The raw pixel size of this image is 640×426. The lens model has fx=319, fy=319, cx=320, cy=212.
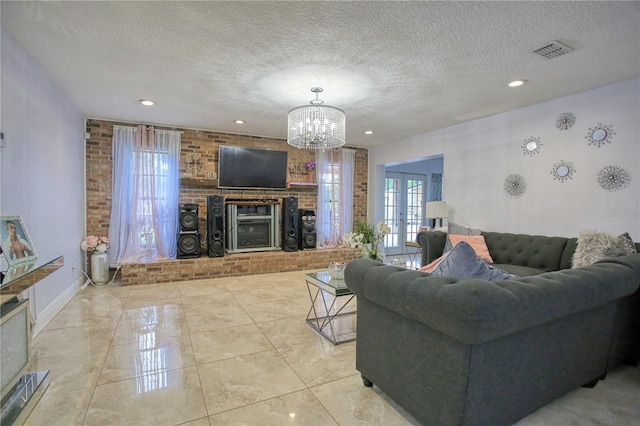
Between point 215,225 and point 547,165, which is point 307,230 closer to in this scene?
point 215,225

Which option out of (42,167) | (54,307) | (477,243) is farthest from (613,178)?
(54,307)

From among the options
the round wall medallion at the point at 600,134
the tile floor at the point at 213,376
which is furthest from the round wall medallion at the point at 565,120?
the tile floor at the point at 213,376

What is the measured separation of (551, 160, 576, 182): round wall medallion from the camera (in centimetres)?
349

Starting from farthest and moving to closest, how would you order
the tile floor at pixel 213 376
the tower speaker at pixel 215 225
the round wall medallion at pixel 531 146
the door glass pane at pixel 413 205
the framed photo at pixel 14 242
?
1. the door glass pane at pixel 413 205
2. the tower speaker at pixel 215 225
3. the round wall medallion at pixel 531 146
4. the framed photo at pixel 14 242
5. the tile floor at pixel 213 376

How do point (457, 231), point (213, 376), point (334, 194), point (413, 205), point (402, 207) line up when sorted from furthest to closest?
point (413, 205) < point (402, 207) < point (334, 194) < point (457, 231) < point (213, 376)

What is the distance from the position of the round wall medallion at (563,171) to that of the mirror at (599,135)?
0.32 metres

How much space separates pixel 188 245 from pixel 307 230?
1.98 metres

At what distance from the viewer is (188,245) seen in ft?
15.9

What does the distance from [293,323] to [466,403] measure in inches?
76.1

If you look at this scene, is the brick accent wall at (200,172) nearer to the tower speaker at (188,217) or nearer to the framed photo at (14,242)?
the tower speaker at (188,217)

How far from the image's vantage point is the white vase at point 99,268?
434 centimetres

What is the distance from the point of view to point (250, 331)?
2875 millimetres

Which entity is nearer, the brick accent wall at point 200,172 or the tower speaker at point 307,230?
the brick accent wall at point 200,172

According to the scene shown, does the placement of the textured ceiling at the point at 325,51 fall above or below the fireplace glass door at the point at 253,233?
above
